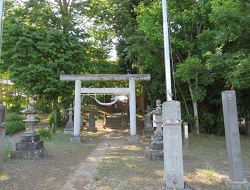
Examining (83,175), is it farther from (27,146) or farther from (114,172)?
(27,146)

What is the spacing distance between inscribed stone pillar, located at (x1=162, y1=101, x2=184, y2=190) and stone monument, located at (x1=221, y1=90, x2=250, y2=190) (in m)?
1.27

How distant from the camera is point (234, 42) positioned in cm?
1152

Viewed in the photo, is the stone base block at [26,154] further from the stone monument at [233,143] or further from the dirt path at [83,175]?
the stone monument at [233,143]

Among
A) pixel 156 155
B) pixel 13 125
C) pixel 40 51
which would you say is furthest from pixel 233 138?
pixel 13 125

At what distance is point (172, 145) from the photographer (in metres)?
5.04

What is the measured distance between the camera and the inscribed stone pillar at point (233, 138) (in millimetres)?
5160

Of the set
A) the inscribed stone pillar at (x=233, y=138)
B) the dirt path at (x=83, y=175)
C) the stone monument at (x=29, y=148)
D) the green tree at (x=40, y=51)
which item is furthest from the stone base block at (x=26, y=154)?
the green tree at (x=40, y=51)

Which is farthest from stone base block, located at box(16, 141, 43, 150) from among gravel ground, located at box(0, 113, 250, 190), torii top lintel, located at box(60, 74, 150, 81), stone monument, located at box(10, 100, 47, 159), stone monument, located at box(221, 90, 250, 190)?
stone monument, located at box(221, 90, 250, 190)

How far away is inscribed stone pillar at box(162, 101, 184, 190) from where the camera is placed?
4.98 metres

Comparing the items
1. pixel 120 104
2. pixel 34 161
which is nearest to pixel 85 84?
pixel 34 161

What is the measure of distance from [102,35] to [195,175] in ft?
53.6

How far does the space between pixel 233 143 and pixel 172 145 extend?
1.52 meters

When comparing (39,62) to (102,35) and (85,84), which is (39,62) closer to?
(85,84)

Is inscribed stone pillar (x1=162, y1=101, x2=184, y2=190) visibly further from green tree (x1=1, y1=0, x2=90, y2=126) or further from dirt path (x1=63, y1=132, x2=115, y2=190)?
green tree (x1=1, y1=0, x2=90, y2=126)
